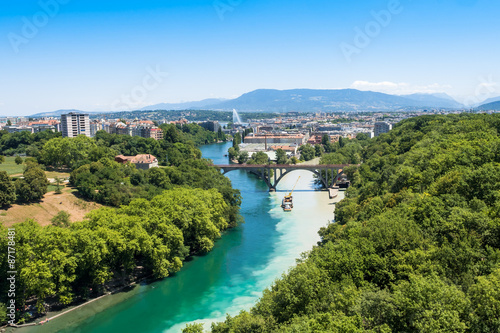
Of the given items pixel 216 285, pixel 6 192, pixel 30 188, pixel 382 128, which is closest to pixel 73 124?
pixel 30 188

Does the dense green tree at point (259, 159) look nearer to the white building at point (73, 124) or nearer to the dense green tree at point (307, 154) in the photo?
the dense green tree at point (307, 154)

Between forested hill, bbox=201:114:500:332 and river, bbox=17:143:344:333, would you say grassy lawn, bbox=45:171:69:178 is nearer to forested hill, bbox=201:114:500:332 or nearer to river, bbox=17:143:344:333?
river, bbox=17:143:344:333

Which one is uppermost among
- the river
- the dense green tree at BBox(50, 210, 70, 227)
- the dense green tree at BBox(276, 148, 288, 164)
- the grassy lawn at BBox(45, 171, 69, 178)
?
the grassy lawn at BBox(45, 171, 69, 178)

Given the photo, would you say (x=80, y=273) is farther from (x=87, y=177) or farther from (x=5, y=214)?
(x=87, y=177)

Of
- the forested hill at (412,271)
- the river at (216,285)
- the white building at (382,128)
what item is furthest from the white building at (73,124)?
the white building at (382,128)

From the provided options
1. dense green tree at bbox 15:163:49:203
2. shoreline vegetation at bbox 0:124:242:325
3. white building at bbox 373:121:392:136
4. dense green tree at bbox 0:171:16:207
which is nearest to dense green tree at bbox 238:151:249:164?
shoreline vegetation at bbox 0:124:242:325

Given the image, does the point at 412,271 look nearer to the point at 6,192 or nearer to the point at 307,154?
the point at 6,192
